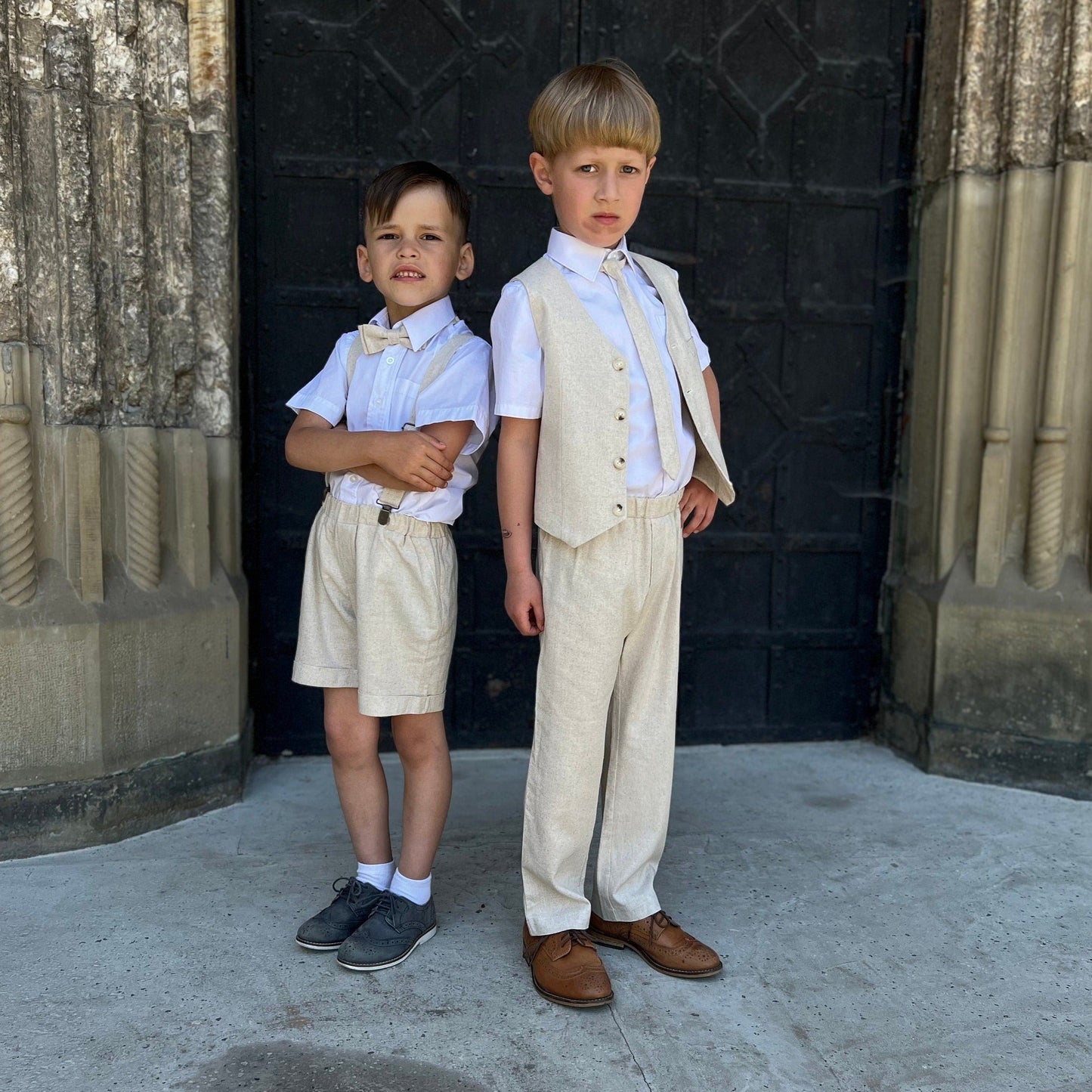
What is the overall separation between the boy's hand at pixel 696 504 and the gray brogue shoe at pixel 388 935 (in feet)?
3.18

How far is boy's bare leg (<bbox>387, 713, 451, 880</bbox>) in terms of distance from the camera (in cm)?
224

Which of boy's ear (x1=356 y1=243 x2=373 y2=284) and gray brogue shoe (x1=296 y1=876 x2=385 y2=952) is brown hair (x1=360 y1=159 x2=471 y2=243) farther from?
gray brogue shoe (x1=296 y1=876 x2=385 y2=952)

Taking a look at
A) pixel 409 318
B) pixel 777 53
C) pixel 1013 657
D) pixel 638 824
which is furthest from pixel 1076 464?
pixel 409 318

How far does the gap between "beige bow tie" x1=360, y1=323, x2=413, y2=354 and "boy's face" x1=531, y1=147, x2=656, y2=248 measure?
0.39 metres

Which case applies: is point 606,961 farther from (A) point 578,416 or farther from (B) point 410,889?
→ (A) point 578,416

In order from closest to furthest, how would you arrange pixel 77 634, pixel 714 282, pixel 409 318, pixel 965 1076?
pixel 965 1076
pixel 409 318
pixel 77 634
pixel 714 282

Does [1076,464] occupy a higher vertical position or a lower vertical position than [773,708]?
higher

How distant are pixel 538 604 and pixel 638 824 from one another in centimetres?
51

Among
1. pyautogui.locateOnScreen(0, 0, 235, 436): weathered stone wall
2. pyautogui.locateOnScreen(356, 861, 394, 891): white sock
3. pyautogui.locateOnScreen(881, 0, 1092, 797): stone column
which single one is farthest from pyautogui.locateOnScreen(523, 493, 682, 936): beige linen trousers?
pyautogui.locateOnScreen(881, 0, 1092, 797): stone column

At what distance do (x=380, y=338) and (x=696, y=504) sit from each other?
29.2 inches

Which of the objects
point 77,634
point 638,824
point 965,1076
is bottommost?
point 965,1076

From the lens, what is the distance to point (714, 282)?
3443 mm

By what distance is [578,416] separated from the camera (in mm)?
1982

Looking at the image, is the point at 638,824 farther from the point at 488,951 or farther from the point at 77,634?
the point at 77,634
